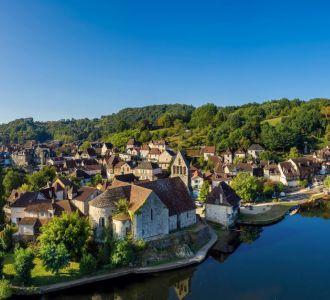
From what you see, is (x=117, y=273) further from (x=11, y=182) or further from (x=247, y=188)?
(x=11, y=182)

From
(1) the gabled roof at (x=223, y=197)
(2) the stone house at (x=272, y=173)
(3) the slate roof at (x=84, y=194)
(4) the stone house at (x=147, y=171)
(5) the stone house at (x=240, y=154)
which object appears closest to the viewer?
(3) the slate roof at (x=84, y=194)

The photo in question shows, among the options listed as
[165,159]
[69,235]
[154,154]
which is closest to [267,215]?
[69,235]

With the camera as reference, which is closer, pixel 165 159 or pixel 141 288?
pixel 141 288

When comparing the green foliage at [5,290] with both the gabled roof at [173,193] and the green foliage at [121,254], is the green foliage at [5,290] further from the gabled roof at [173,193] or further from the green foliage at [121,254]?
the gabled roof at [173,193]

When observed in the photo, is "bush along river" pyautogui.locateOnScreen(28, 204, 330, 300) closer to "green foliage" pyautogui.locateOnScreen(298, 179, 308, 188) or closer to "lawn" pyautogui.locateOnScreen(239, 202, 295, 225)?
"lawn" pyautogui.locateOnScreen(239, 202, 295, 225)

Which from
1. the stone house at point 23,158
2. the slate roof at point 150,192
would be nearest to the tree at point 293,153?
the slate roof at point 150,192

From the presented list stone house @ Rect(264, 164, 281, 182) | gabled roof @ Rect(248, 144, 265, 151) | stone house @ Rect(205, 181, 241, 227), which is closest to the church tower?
stone house @ Rect(205, 181, 241, 227)
